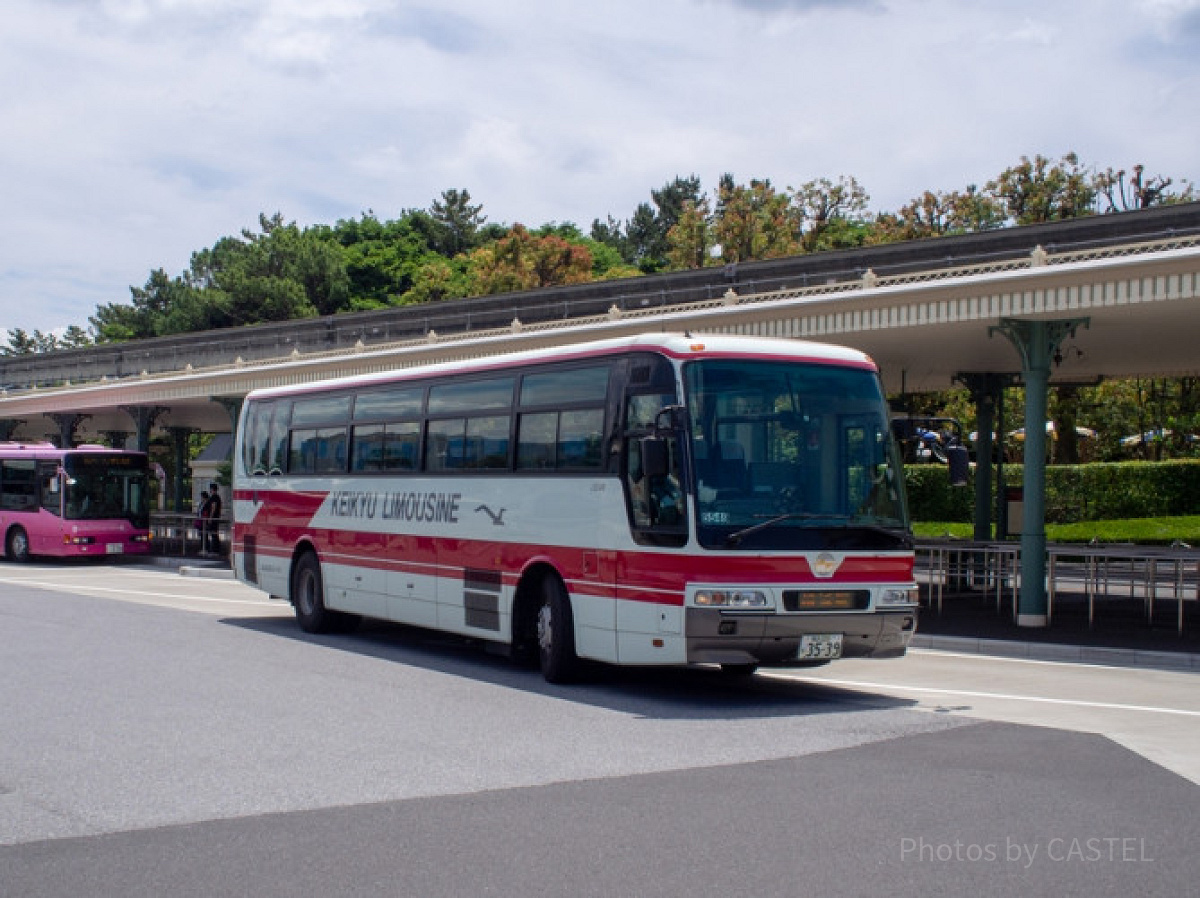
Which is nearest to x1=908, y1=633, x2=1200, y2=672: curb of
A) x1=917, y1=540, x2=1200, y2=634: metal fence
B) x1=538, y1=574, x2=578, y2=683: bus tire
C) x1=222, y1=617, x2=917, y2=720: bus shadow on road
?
x1=917, y1=540, x2=1200, y2=634: metal fence

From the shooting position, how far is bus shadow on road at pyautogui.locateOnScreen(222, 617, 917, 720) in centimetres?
1130

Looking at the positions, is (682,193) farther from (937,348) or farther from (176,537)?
(937,348)

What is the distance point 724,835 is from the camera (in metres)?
6.71

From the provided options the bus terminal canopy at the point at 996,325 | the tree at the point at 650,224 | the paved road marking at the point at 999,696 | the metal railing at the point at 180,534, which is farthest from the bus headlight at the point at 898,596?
the tree at the point at 650,224

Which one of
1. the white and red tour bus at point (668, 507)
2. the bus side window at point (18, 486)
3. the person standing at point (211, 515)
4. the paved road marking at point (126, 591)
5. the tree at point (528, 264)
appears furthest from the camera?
the tree at point (528, 264)

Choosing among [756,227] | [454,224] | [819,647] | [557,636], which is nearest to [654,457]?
[819,647]

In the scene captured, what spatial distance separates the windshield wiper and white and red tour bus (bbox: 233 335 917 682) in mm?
15

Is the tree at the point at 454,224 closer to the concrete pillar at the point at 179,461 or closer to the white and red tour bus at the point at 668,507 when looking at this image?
the concrete pillar at the point at 179,461

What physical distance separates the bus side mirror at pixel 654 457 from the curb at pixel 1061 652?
7.22 meters

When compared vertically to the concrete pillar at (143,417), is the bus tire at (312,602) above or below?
below

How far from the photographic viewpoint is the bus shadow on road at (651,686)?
11305 mm

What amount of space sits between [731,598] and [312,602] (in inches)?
322

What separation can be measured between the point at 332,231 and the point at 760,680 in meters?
87.8

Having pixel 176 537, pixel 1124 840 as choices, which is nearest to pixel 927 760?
pixel 1124 840
